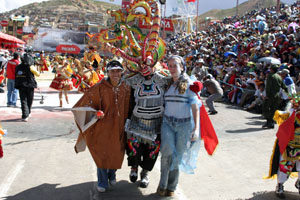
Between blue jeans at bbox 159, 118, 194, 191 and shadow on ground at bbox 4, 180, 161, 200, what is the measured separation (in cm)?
39

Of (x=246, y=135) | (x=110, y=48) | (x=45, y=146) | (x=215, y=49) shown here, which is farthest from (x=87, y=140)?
(x=215, y=49)

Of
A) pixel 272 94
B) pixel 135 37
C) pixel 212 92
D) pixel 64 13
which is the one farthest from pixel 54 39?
pixel 64 13

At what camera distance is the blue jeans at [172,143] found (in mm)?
3781

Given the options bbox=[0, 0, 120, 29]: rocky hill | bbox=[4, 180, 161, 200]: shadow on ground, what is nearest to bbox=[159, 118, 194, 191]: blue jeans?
bbox=[4, 180, 161, 200]: shadow on ground

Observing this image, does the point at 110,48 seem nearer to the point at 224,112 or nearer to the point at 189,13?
the point at 224,112

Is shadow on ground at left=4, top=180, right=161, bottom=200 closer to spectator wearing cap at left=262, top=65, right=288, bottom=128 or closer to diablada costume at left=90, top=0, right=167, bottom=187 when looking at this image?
diablada costume at left=90, top=0, right=167, bottom=187

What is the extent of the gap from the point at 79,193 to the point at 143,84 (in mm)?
1648

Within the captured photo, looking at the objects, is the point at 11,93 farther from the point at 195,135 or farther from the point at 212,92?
the point at 195,135

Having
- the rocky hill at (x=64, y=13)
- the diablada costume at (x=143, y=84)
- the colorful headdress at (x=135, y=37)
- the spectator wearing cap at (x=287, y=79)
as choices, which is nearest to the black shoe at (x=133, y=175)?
the diablada costume at (x=143, y=84)

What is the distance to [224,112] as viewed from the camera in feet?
33.5

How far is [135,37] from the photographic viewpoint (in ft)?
15.0

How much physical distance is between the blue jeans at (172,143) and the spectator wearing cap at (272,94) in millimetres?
4687

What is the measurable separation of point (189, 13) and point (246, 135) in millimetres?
37156

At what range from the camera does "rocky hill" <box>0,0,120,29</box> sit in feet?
382
